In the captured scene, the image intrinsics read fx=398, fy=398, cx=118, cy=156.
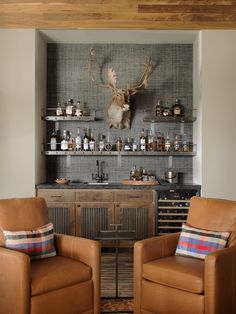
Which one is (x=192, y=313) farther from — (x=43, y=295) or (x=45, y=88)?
(x=45, y=88)

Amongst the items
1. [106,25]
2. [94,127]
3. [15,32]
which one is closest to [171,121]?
[94,127]

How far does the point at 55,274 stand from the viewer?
111 inches

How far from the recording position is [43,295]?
273cm

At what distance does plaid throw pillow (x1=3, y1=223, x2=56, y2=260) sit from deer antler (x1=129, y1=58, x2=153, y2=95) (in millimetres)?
2807

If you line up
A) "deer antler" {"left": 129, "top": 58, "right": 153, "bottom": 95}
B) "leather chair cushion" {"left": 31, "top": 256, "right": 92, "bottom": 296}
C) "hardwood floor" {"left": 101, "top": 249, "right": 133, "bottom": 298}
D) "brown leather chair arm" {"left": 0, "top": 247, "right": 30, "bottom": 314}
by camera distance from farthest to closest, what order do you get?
"deer antler" {"left": 129, "top": 58, "right": 153, "bottom": 95}
"hardwood floor" {"left": 101, "top": 249, "right": 133, "bottom": 298}
"leather chair cushion" {"left": 31, "top": 256, "right": 92, "bottom": 296}
"brown leather chair arm" {"left": 0, "top": 247, "right": 30, "bottom": 314}

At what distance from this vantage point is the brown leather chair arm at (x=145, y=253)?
3102 millimetres

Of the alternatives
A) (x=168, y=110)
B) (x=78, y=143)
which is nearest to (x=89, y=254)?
(x=78, y=143)

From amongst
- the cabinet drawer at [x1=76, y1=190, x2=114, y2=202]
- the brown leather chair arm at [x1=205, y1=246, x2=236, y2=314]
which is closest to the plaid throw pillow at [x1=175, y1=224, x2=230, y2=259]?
the brown leather chair arm at [x1=205, y1=246, x2=236, y2=314]

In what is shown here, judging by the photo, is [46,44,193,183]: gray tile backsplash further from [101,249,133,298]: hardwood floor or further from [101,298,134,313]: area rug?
[101,298,134,313]: area rug

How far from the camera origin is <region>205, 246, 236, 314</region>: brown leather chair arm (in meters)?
2.68

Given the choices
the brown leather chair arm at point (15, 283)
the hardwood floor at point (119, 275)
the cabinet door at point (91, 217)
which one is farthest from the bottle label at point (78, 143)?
the brown leather chair arm at point (15, 283)

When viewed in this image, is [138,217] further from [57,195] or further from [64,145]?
[64,145]

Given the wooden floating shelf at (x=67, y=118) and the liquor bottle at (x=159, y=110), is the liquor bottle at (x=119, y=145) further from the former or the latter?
the liquor bottle at (x=159, y=110)

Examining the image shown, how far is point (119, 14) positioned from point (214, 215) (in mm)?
2776
